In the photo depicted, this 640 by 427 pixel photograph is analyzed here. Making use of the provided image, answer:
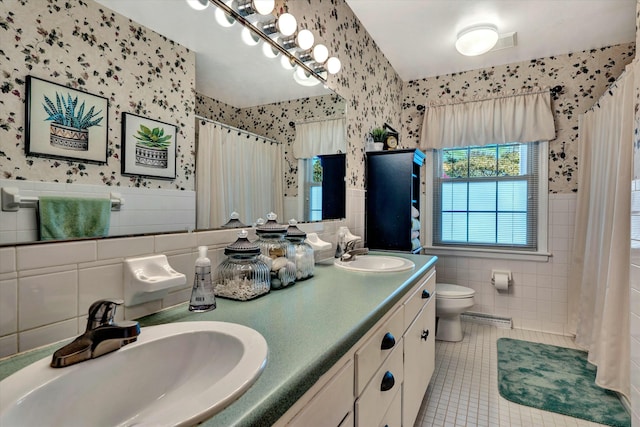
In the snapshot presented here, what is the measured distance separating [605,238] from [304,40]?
2.35 metres

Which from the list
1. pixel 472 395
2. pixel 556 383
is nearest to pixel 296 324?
pixel 472 395

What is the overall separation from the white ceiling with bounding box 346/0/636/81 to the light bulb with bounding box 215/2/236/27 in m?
1.34

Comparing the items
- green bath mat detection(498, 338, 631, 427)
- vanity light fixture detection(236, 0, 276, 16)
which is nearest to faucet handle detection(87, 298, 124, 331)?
vanity light fixture detection(236, 0, 276, 16)

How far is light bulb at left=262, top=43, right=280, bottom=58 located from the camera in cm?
152

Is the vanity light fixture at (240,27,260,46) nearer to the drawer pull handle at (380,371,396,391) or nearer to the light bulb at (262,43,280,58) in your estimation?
the light bulb at (262,43,280,58)

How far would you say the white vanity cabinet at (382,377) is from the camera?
0.72 metres

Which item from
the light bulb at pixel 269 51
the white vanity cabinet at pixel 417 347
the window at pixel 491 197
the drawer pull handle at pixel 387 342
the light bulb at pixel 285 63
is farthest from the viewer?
the window at pixel 491 197

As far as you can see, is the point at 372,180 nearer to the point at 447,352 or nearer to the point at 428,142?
the point at 428,142

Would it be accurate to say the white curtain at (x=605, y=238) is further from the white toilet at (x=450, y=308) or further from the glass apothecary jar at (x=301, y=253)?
the glass apothecary jar at (x=301, y=253)

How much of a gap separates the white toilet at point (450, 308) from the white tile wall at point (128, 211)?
90.2 inches

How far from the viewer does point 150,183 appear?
3.07 ft

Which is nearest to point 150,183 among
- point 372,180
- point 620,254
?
Result: point 372,180

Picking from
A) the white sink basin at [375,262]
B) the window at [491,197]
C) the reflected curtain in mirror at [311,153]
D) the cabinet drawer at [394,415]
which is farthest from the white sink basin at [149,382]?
the window at [491,197]

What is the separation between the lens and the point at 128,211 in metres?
0.88
